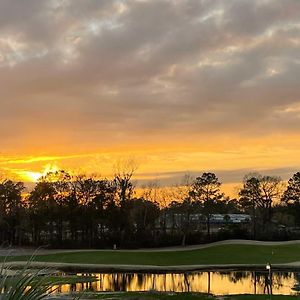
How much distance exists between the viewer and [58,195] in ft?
210

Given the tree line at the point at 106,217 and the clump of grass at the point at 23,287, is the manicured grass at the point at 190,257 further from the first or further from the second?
the clump of grass at the point at 23,287

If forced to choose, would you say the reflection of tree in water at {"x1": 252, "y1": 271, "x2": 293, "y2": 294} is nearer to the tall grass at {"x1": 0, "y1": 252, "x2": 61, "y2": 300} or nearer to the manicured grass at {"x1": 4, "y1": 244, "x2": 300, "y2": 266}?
the manicured grass at {"x1": 4, "y1": 244, "x2": 300, "y2": 266}

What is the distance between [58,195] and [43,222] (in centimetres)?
431

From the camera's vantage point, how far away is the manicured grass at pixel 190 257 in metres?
43.5

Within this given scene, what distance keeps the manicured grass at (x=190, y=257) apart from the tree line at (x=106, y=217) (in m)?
10.5

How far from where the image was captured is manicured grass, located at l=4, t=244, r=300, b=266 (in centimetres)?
4347

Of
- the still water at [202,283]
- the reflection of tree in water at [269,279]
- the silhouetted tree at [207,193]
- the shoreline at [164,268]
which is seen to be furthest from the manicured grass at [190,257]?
the silhouetted tree at [207,193]

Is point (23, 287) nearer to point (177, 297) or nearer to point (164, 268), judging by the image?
point (177, 297)

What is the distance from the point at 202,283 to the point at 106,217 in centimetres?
3039

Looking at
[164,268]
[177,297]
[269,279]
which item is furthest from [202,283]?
[164,268]

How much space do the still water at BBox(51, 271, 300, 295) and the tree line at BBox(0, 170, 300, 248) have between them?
2265 cm

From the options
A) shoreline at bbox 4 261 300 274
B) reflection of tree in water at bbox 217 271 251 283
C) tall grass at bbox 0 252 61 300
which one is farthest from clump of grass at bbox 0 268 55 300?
shoreline at bbox 4 261 300 274

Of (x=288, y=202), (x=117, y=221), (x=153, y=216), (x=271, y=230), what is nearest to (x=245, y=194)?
(x=288, y=202)

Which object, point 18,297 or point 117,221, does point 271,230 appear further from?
point 18,297
